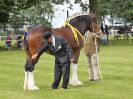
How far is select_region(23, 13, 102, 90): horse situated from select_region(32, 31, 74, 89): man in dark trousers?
26 cm

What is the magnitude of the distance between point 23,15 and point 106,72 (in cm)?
6682

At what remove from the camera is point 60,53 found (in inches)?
532

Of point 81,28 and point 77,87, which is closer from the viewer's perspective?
point 77,87

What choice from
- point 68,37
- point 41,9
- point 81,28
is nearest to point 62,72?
point 68,37

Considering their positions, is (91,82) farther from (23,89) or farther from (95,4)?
(95,4)

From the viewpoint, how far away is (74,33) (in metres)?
14.6

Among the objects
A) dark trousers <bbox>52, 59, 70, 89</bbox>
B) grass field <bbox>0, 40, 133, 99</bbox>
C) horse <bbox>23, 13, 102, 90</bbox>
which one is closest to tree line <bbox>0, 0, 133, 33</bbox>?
grass field <bbox>0, 40, 133, 99</bbox>

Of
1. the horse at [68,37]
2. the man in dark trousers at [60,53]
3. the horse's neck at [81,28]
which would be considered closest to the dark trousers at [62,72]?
the man in dark trousers at [60,53]

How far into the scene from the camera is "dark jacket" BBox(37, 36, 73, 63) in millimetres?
13344

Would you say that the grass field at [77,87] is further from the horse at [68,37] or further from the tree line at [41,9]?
the tree line at [41,9]

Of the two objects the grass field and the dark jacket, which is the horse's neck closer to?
the dark jacket

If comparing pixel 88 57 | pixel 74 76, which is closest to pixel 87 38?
pixel 88 57

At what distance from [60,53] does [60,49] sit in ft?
0.50

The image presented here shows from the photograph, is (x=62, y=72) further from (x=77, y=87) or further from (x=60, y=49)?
(x=77, y=87)
